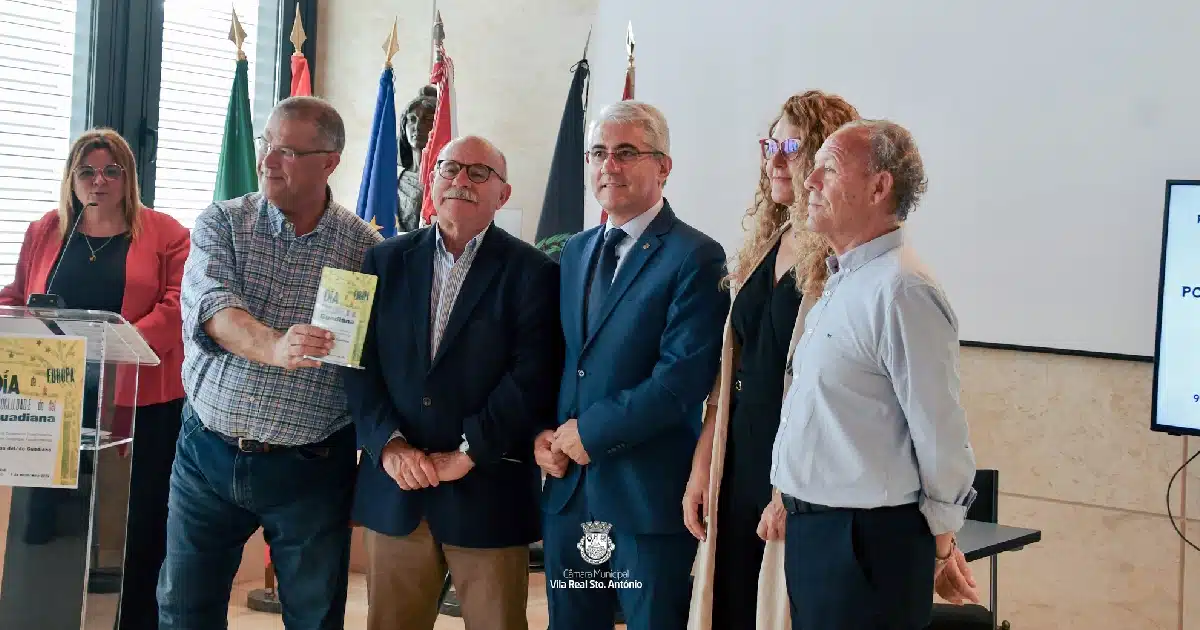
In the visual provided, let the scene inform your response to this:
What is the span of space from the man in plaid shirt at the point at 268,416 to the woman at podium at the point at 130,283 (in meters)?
0.82

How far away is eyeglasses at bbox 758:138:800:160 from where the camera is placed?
2.39m

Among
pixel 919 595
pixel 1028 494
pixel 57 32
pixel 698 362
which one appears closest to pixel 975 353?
pixel 1028 494

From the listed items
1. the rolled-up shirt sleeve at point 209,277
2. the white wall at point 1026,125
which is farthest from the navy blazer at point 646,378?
the white wall at point 1026,125

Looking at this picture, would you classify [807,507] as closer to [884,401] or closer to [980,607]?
[884,401]

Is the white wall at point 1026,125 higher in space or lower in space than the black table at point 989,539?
higher

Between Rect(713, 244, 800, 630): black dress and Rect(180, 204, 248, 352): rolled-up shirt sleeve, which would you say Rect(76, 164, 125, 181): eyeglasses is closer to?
Rect(180, 204, 248, 352): rolled-up shirt sleeve

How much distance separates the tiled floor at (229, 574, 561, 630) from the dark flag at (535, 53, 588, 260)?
1.66 meters

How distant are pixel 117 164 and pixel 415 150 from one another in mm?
1819

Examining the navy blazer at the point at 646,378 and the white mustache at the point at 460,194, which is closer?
the navy blazer at the point at 646,378

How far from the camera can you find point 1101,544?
12.6 feet

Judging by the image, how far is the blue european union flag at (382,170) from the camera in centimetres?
501

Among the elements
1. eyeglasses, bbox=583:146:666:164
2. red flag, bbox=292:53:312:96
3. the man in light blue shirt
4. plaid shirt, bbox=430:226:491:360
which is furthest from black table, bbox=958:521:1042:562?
red flag, bbox=292:53:312:96

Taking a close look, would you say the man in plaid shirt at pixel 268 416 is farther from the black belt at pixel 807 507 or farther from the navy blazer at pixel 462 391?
the black belt at pixel 807 507

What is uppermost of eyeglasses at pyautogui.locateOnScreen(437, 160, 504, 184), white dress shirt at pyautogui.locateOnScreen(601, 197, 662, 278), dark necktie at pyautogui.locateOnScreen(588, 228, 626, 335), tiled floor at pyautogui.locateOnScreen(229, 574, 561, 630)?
eyeglasses at pyautogui.locateOnScreen(437, 160, 504, 184)
